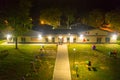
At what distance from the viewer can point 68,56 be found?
46.7 meters

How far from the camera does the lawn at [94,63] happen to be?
34.4 m

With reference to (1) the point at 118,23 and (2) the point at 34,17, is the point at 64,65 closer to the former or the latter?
(1) the point at 118,23

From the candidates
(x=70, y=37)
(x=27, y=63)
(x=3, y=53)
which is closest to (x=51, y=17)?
(x=70, y=37)

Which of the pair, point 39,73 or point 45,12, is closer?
point 39,73

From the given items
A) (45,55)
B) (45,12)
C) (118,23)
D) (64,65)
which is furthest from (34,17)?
(64,65)

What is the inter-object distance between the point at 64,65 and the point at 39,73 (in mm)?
6326

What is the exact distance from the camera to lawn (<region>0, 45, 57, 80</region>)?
34312 mm

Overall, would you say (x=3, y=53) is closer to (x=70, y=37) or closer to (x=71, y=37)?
(x=70, y=37)

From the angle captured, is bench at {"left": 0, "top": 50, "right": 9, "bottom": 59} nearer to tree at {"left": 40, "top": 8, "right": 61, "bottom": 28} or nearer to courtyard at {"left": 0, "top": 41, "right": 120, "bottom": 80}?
courtyard at {"left": 0, "top": 41, "right": 120, "bottom": 80}

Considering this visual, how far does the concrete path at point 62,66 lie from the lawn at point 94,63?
2.96 feet

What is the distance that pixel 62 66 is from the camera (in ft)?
129

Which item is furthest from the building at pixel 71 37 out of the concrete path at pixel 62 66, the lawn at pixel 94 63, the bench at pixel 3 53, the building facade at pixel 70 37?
the bench at pixel 3 53

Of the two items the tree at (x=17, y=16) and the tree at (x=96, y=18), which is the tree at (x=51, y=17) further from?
the tree at (x=17, y=16)

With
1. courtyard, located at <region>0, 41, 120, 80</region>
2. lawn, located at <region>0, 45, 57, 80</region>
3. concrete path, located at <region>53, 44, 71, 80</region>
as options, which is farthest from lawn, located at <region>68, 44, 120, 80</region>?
lawn, located at <region>0, 45, 57, 80</region>
